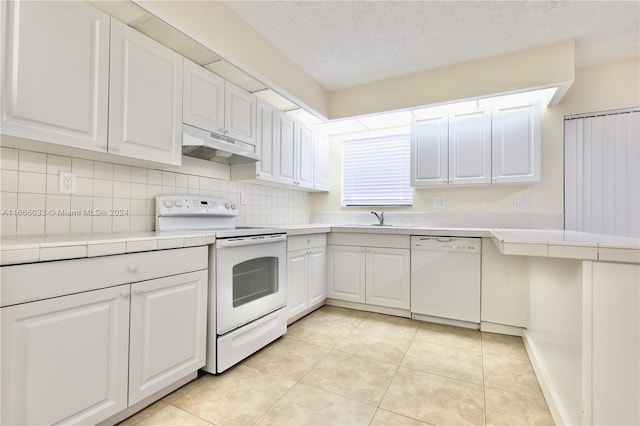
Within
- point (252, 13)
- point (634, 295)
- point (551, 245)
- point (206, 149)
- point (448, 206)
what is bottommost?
point (634, 295)

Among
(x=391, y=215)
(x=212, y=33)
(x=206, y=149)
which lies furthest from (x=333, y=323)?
(x=212, y=33)

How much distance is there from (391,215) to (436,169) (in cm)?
78

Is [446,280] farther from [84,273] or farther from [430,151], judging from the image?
[84,273]

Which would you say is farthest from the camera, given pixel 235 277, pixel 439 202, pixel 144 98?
pixel 439 202

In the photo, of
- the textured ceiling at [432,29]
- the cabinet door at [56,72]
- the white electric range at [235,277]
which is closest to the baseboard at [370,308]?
the white electric range at [235,277]

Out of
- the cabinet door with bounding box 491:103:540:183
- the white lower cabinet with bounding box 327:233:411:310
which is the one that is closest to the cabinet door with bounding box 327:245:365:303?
the white lower cabinet with bounding box 327:233:411:310

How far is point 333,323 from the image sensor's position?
9.18 ft

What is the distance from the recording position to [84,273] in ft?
4.05

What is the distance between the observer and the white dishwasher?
2.66m

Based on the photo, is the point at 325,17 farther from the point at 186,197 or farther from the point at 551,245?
the point at 551,245

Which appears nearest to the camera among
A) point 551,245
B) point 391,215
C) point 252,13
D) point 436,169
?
point 551,245

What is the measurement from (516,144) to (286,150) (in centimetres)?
227

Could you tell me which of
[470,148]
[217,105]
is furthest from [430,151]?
[217,105]

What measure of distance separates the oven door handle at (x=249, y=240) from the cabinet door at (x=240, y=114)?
878mm
